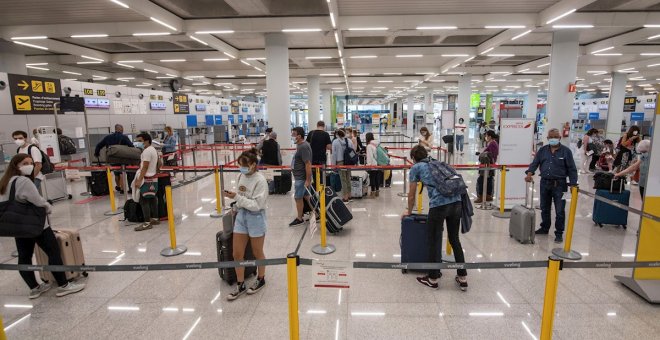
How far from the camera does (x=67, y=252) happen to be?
4473 millimetres

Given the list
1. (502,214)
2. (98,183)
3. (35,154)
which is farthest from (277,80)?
(502,214)

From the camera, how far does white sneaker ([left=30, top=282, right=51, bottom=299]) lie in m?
4.17

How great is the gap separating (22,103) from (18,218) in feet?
26.7

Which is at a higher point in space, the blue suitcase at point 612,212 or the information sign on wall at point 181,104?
the information sign on wall at point 181,104

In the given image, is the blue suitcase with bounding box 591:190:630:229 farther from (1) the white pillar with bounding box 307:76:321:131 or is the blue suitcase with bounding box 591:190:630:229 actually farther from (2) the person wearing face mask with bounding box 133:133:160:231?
(1) the white pillar with bounding box 307:76:321:131

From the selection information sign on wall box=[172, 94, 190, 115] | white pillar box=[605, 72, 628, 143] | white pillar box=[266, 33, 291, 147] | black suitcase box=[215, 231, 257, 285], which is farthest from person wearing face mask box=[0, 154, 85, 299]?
white pillar box=[605, 72, 628, 143]

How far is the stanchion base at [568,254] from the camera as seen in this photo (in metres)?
5.09

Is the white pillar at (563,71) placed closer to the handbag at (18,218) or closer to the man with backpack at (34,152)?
the handbag at (18,218)

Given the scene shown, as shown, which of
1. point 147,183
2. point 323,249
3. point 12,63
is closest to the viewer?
point 323,249

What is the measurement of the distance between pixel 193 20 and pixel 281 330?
949 cm

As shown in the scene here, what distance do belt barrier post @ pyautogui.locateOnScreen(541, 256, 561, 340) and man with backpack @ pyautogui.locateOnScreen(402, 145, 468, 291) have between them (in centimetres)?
150

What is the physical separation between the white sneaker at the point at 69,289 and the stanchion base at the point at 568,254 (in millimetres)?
6369

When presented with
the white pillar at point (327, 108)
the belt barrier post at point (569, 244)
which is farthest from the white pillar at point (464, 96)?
the belt barrier post at point (569, 244)

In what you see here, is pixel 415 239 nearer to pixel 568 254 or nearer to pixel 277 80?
pixel 568 254
